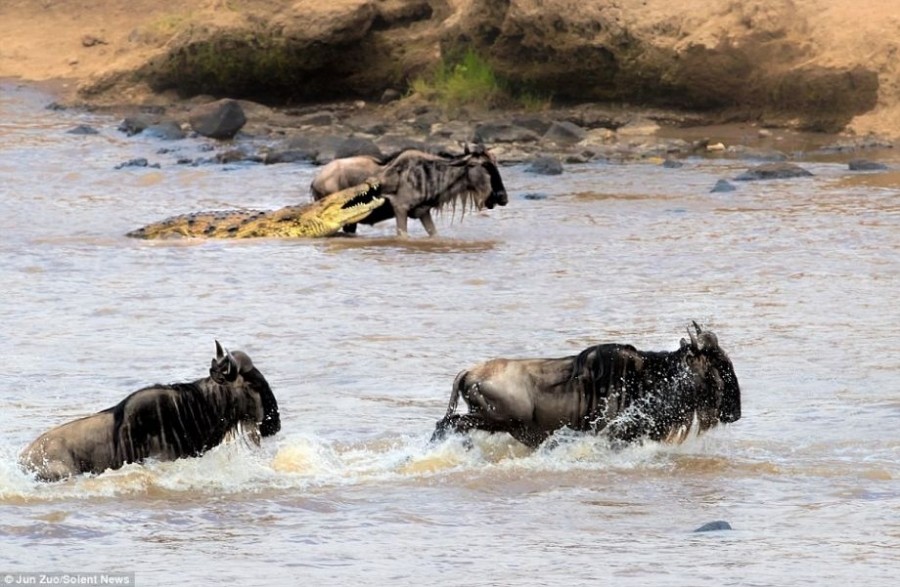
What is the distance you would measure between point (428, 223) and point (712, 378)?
842cm

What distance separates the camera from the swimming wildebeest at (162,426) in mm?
7250

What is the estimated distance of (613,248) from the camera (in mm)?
14336

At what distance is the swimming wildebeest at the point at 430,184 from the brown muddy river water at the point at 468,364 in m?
0.26

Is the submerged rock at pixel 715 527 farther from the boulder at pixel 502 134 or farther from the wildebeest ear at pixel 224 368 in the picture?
the boulder at pixel 502 134

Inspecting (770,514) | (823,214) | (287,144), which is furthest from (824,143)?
(770,514)

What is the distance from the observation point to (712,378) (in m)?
7.87

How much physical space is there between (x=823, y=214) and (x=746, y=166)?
10.7ft

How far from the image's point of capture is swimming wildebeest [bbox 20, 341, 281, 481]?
725 centimetres

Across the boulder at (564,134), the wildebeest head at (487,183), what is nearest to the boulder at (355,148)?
the boulder at (564,134)

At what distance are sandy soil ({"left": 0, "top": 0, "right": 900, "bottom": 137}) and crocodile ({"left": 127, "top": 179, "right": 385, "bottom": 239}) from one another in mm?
6622

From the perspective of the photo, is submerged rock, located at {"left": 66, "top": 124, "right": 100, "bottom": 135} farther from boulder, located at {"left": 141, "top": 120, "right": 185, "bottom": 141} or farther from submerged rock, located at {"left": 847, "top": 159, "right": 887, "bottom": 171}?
submerged rock, located at {"left": 847, "top": 159, "right": 887, "bottom": 171}

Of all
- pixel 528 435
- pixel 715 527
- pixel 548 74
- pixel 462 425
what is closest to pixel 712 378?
pixel 528 435

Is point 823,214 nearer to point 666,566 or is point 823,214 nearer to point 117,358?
point 117,358

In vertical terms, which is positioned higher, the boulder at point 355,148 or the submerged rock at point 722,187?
the boulder at point 355,148
